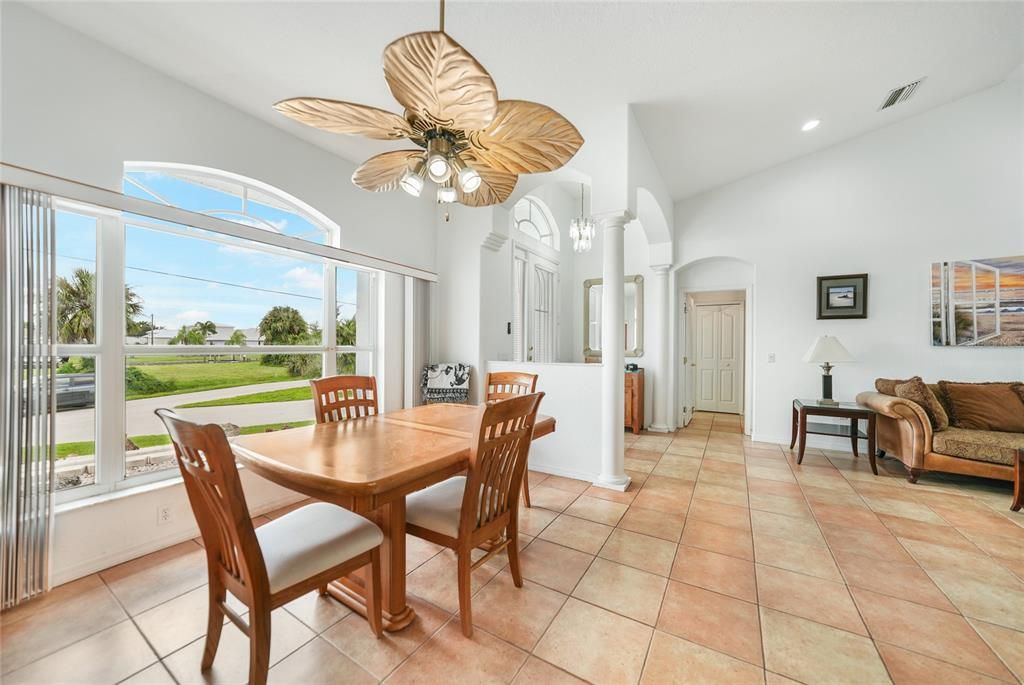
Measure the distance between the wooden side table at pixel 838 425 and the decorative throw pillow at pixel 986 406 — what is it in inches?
25.4

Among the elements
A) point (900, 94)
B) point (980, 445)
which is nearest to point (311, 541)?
point (980, 445)

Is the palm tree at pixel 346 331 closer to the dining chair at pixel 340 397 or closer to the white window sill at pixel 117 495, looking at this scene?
the dining chair at pixel 340 397

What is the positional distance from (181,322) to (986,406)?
6.43 meters

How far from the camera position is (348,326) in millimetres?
3475

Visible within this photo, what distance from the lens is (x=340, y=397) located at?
2549 millimetres

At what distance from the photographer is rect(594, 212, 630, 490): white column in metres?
3.18

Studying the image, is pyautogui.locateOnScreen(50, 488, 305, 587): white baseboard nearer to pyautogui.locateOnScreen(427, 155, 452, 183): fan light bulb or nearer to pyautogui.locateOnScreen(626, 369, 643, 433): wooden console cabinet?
pyautogui.locateOnScreen(427, 155, 452, 183): fan light bulb

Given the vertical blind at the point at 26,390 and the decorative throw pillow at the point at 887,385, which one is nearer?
the vertical blind at the point at 26,390

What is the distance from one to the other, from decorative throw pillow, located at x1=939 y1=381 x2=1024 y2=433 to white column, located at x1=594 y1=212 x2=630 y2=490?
3.16m

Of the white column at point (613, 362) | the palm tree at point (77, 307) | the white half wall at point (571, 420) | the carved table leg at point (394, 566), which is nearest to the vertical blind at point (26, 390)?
the palm tree at point (77, 307)

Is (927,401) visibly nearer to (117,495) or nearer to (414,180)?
(414,180)

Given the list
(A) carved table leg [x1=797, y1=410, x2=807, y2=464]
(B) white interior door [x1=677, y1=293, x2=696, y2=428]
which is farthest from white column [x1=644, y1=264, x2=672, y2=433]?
(A) carved table leg [x1=797, y1=410, x2=807, y2=464]

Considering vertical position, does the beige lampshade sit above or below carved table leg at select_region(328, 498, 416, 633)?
above

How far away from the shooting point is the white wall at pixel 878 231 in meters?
3.78
